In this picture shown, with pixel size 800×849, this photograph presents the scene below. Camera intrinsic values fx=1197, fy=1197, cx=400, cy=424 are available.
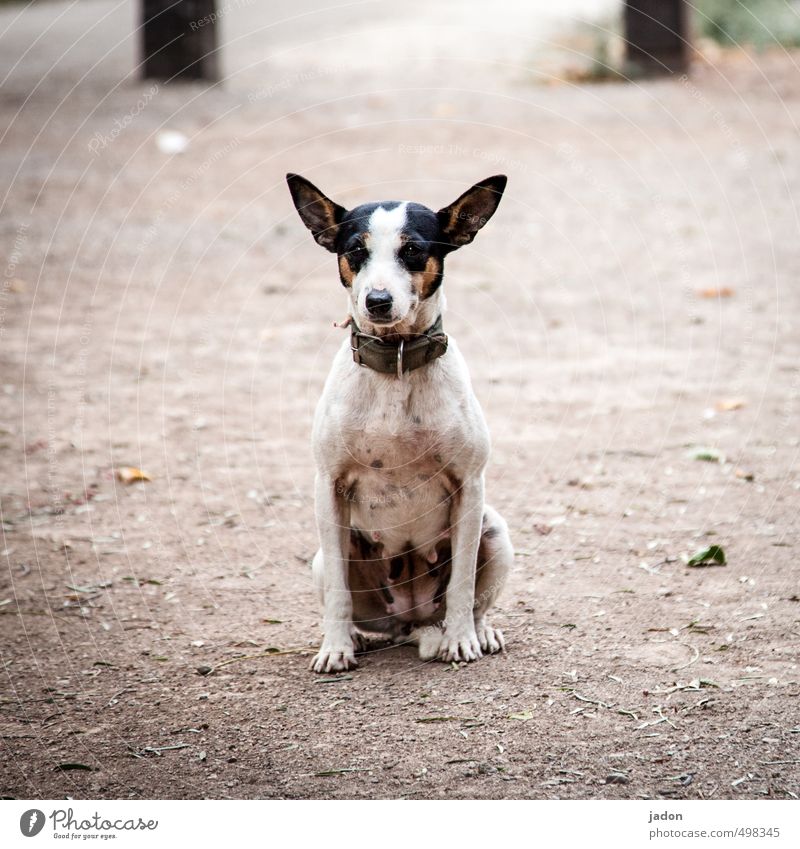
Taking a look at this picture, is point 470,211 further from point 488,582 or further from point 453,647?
point 453,647

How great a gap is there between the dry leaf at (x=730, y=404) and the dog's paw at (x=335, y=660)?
4.28 meters

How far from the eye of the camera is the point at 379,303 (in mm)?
4719

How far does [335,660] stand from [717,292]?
278 inches

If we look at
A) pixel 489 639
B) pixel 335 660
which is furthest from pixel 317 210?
pixel 489 639

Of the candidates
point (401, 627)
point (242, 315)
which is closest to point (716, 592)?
point (401, 627)

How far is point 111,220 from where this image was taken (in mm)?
13609

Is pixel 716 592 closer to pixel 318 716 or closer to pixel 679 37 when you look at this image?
pixel 318 716

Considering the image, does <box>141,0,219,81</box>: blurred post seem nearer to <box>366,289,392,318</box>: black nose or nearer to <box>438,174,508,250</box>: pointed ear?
<box>438,174,508,250</box>: pointed ear

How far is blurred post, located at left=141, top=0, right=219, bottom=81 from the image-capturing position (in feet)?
58.3

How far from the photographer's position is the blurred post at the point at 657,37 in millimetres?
18391

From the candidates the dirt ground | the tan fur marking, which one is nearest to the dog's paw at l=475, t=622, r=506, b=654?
the dirt ground

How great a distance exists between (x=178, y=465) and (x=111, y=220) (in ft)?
21.0

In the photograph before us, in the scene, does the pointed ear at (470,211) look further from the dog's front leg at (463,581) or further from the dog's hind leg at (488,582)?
the dog's hind leg at (488,582)

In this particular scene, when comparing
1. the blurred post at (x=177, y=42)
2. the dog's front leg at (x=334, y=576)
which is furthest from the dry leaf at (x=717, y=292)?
the blurred post at (x=177, y=42)
